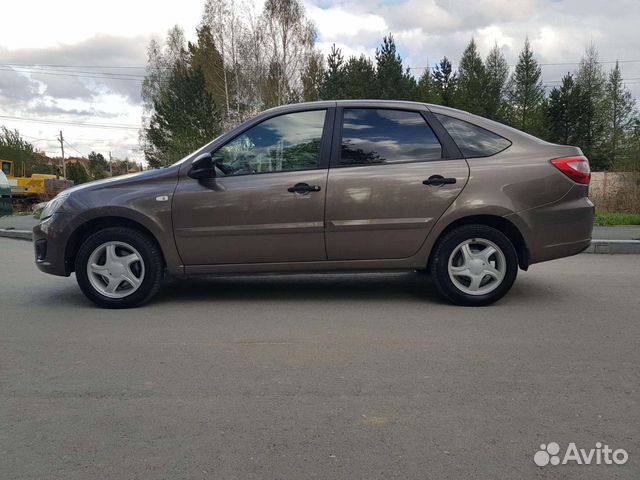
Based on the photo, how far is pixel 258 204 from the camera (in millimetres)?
4688

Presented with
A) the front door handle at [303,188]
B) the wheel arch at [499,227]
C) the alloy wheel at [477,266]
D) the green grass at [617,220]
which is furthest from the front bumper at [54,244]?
the green grass at [617,220]

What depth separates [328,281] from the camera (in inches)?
236

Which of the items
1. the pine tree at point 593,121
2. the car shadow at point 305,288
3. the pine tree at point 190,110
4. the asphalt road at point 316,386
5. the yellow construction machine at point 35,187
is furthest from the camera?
the pine tree at point 593,121

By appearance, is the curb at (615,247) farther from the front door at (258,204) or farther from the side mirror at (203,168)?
the side mirror at (203,168)

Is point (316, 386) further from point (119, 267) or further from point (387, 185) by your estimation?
point (119, 267)

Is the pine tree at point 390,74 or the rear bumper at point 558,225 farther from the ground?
the pine tree at point 390,74

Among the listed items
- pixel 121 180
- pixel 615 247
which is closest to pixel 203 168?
pixel 121 180

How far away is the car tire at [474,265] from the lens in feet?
15.4

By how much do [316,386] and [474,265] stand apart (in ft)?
7.35

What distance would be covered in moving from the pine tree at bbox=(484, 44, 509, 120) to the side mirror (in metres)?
47.6

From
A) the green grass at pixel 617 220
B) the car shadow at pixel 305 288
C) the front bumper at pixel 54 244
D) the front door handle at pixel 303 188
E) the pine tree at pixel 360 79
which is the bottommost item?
the car shadow at pixel 305 288

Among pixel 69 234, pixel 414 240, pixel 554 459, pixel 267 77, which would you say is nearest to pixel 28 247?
pixel 69 234

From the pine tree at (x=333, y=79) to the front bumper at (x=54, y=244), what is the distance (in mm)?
33391

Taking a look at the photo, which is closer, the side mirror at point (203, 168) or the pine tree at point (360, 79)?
the side mirror at point (203, 168)
